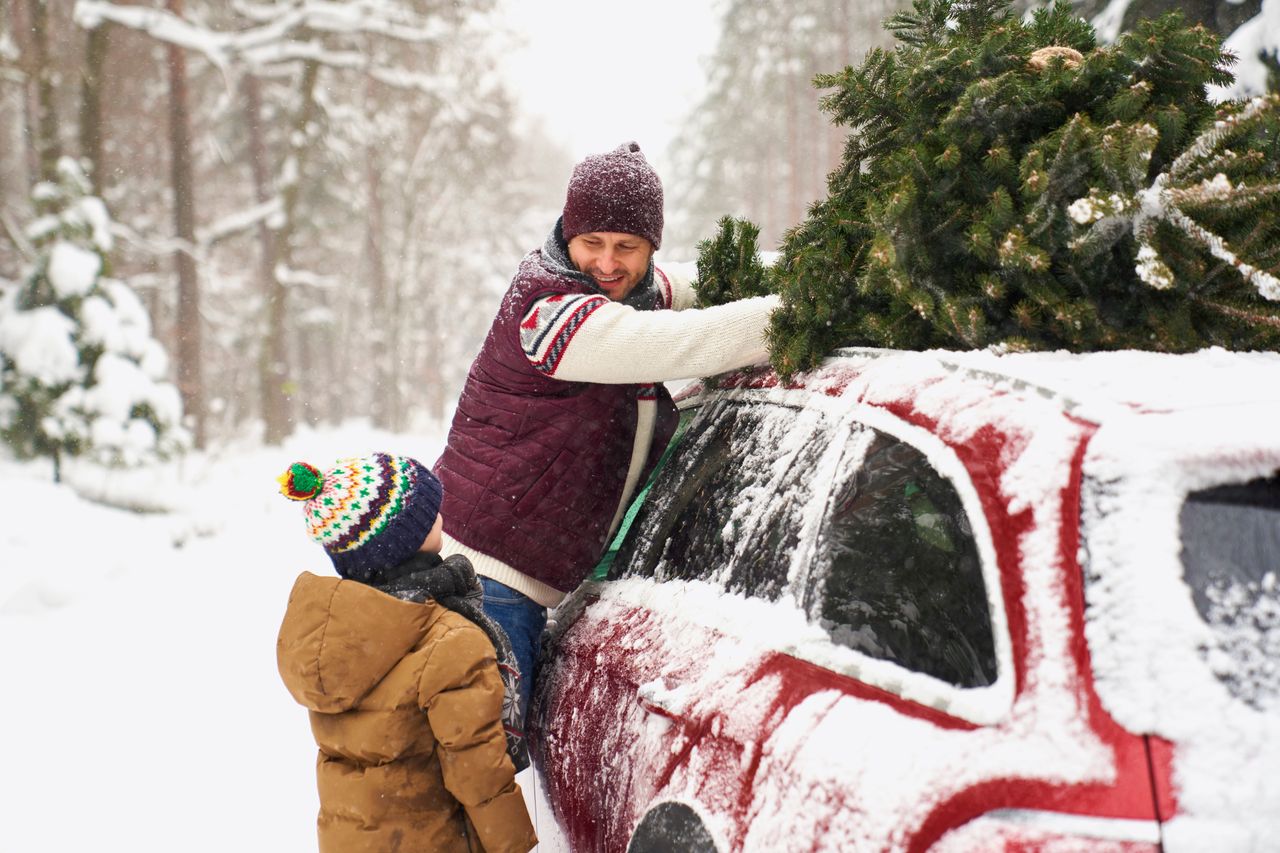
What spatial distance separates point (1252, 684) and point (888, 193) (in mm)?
1445

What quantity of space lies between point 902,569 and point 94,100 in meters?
16.2

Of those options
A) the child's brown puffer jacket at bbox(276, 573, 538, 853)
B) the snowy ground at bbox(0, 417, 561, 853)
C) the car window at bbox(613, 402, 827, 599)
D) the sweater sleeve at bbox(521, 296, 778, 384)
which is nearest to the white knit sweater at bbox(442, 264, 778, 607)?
the sweater sleeve at bbox(521, 296, 778, 384)

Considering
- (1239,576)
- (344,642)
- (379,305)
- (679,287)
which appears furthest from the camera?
(379,305)

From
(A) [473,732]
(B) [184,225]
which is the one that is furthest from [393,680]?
(B) [184,225]

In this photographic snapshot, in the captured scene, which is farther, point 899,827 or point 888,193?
point 888,193

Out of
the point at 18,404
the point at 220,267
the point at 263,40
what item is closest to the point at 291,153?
the point at 263,40

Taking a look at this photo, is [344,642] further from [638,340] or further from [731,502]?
[638,340]

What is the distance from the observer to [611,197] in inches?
126

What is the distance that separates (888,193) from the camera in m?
2.44

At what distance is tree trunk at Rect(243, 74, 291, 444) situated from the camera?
61.0 ft

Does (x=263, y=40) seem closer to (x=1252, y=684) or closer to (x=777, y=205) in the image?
(x=1252, y=684)

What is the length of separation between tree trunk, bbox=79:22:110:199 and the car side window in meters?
15.3

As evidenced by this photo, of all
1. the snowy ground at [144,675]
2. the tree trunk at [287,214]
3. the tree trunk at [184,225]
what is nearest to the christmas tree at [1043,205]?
the snowy ground at [144,675]

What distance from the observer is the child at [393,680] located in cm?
246
